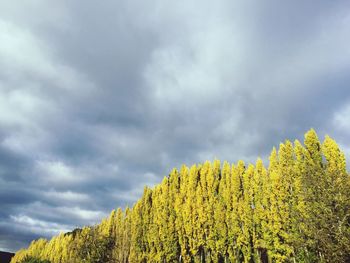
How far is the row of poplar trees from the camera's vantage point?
661 inches

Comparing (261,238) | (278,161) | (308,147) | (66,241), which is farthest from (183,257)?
(66,241)

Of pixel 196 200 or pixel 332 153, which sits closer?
pixel 332 153

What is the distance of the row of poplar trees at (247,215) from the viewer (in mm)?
16781

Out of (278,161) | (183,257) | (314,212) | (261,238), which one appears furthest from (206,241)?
(314,212)

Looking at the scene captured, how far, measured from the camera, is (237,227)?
3019cm

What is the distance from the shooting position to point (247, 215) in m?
29.8

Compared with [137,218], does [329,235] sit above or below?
below

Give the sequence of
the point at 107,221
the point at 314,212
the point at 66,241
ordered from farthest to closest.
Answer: the point at 66,241 → the point at 107,221 → the point at 314,212

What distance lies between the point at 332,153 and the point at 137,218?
2971cm

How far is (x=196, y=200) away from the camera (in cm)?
3638

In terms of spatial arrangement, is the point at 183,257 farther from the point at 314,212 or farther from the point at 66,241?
the point at 66,241

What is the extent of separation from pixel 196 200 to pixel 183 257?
22.9ft

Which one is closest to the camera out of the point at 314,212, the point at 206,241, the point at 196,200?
the point at 314,212

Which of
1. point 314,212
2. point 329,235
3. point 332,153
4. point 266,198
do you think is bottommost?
point 329,235
